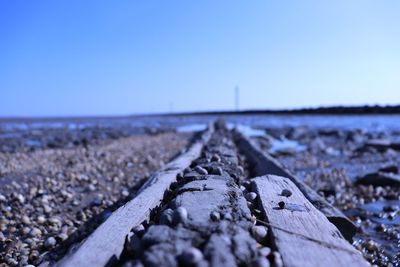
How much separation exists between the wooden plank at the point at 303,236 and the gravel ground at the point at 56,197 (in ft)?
5.73

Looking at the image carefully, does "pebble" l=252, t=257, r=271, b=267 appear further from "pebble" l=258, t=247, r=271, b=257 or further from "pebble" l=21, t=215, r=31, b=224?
"pebble" l=21, t=215, r=31, b=224

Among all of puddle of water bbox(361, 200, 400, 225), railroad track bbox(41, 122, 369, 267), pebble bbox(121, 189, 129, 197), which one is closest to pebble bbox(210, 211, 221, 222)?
railroad track bbox(41, 122, 369, 267)

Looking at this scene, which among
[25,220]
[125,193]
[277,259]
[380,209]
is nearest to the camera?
[277,259]

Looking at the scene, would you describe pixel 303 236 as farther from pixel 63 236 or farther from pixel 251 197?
pixel 63 236

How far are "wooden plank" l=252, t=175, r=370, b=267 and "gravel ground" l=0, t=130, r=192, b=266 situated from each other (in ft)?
5.73

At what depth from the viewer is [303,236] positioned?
167 centimetres

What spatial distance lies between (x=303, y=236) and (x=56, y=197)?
354 centimetres

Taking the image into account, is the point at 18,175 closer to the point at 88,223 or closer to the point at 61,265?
the point at 88,223

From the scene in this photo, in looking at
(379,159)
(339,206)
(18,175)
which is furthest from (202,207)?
(379,159)

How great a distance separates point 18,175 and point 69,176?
85 cm

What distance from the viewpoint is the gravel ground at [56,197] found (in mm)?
2975

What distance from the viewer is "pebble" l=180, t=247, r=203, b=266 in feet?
4.26

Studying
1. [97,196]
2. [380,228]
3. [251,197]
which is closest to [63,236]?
[97,196]

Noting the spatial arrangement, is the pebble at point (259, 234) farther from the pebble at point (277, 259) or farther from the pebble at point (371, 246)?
the pebble at point (371, 246)
